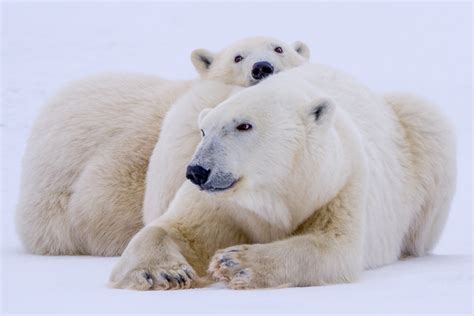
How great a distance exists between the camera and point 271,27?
21.1 metres

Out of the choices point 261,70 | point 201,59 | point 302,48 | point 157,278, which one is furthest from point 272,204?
point 302,48

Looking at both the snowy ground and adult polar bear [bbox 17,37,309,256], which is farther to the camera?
adult polar bear [bbox 17,37,309,256]

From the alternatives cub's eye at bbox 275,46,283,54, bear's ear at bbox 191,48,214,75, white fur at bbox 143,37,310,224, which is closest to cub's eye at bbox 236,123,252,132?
white fur at bbox 143,37,310,224

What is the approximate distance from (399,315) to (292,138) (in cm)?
126

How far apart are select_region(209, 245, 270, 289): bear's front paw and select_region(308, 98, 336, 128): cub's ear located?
700mm

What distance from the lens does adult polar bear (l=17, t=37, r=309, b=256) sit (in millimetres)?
6516

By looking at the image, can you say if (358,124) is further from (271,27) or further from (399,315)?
(271,27)

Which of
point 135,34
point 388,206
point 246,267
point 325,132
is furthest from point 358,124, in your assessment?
point 135,34

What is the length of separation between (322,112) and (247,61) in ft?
6.13

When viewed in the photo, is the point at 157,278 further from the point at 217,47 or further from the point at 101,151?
the point at 217,47

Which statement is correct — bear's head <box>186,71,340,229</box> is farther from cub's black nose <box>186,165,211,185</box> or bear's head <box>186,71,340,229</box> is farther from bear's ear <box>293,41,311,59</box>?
bear's ear <box>293,41,311,59</box>

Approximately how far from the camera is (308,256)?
15.7 feet

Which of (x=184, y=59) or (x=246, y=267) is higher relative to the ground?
(x=246, y=267)

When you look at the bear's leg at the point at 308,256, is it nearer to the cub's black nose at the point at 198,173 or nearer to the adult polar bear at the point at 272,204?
the adult polar bear at the point at 272,204
